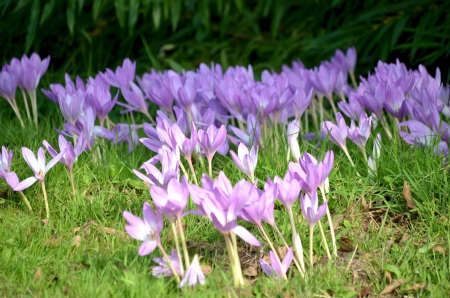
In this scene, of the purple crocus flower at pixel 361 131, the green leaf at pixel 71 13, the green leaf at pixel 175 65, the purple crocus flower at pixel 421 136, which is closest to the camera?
the purple crocus flower at pixel 361 131

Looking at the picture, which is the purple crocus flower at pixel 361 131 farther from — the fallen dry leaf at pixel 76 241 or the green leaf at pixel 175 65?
the green leaf at pixel 175 65

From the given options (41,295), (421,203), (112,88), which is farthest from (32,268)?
(112,88)

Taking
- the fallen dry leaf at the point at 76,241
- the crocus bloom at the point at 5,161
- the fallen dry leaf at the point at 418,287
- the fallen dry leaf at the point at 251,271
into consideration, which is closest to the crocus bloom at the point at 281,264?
the fallen dry leaf at the point at 251,271

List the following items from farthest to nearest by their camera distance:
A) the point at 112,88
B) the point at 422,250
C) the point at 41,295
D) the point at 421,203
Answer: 1. the point at 112,88
2. the point at 421,203
3. the point at 422,250
4. the point at 41,295

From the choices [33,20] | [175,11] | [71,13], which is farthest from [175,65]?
[33,20]

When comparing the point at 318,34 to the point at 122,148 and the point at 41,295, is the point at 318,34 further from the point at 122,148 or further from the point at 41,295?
the point at 41,295

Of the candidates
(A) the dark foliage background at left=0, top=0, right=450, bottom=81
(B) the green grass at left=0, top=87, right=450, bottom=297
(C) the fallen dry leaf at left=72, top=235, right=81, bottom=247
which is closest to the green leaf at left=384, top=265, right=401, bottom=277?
(B) the green grass at left=0, top=87, right=450, bottom=297

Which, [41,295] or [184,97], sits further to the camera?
[184,97]
